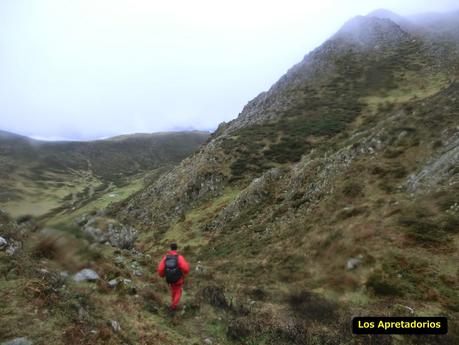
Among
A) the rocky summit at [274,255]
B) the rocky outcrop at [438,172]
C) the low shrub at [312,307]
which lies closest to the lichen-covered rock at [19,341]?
the rocky summit at [274,255]

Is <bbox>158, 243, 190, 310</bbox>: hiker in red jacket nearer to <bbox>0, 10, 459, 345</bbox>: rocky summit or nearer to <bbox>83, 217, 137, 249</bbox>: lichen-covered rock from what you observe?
<bbox>0, 10, 459, 345</bbox>: rocky summit

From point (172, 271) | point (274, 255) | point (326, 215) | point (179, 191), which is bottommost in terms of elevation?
point (274, 255)

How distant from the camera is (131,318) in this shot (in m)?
10.9

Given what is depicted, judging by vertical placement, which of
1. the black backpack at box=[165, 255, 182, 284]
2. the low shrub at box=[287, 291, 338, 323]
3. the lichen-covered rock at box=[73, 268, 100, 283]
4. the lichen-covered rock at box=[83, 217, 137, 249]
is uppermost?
the black backpack at box=[165, 255, 182, 284]

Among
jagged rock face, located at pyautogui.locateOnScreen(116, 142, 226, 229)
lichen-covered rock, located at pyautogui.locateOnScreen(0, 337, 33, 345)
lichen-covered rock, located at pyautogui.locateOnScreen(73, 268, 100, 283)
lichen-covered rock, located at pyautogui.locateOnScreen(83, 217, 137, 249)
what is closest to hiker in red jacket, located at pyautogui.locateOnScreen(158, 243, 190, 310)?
lichen-covered rock, located at pyautogui.locateOnScreen(73, 268, 100, 283)

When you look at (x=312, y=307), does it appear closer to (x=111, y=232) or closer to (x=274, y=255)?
(x=274, y=255)

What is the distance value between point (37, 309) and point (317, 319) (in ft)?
27.6

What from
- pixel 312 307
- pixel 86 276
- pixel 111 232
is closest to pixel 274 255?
pixel 312 307

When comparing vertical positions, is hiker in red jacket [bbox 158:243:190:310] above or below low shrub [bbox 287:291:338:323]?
above

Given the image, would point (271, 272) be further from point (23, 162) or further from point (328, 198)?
point (23, 162)

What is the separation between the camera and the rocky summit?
34.9 ft

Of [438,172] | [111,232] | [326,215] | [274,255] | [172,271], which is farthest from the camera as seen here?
[111,232]

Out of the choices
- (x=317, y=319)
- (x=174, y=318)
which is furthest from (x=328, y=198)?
(x=174, y=318)

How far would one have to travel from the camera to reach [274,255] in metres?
21.8
